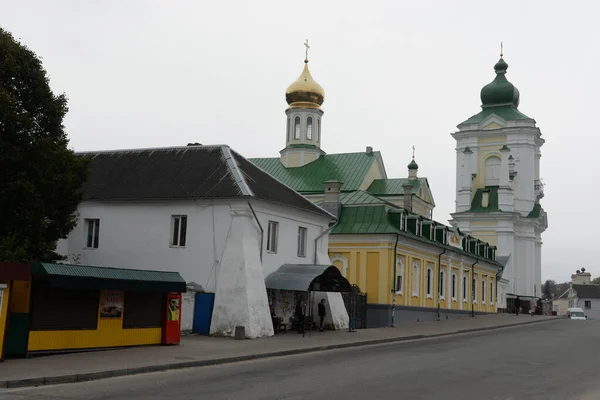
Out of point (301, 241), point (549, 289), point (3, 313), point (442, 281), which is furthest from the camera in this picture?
point (549, 289)

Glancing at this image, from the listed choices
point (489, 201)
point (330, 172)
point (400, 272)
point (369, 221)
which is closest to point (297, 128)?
point (330, 172)

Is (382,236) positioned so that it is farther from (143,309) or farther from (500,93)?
(500,93)

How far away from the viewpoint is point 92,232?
2862 cm

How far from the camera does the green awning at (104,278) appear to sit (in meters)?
17.0

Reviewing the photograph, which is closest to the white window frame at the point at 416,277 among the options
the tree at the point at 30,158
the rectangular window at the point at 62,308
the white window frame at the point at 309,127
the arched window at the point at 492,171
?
the tree at the point at 30,158

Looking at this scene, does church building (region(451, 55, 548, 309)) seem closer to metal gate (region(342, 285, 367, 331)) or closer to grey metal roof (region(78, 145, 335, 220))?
metal gate (region(342, 285, 367, 331))

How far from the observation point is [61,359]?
16.6 m

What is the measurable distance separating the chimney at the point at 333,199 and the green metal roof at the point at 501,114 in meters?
48.8

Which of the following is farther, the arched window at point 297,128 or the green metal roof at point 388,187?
the arched window at point 297,128

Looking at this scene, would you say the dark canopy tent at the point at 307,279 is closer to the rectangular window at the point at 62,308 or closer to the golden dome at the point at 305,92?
the rectangular window at the point at 62,308

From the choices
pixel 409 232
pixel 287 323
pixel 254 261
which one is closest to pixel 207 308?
pixel 254 261

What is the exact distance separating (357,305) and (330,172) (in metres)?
27.6

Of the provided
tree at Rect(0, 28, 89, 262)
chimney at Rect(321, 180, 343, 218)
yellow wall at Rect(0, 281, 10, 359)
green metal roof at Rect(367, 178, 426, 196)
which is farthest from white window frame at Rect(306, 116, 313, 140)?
yellow wall at Rect(0, 281, 10, 359)

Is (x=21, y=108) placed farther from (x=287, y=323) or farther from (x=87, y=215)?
(x=287, y=323)
